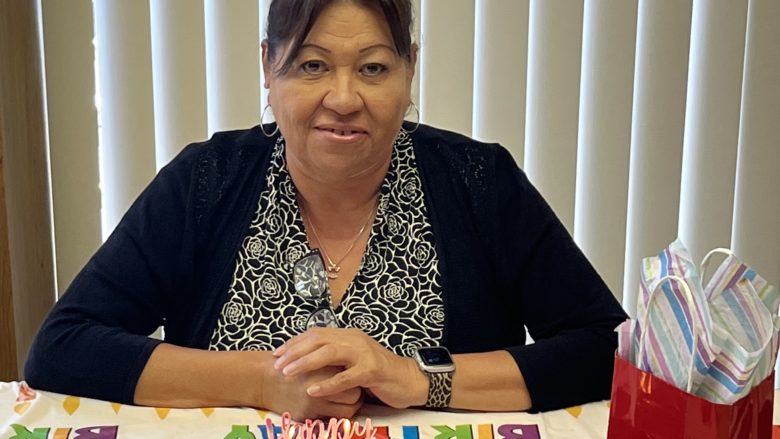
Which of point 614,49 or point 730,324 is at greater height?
point 614,49

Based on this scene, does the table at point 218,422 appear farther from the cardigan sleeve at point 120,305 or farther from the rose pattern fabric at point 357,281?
the rose pattern fabric at point 357,281

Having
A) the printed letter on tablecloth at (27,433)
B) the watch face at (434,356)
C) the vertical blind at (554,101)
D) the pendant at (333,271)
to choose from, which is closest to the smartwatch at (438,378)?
the watch face at (434,356)

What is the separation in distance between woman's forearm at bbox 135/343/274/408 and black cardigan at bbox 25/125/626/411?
10cm

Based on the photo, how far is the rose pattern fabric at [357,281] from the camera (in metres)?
1.39

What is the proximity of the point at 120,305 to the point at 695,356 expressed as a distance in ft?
2.89

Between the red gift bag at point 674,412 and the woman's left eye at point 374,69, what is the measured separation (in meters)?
0.63

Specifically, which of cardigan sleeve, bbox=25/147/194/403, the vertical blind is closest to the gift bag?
cardigan sleeve, bbox=25/147/194/403

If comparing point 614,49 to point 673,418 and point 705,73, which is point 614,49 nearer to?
point 705,73

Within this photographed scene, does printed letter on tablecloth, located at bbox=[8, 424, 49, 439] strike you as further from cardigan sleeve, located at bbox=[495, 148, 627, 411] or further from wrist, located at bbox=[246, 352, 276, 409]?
cardigan sleeve, located at bbox=[495, 148, 627, 411]

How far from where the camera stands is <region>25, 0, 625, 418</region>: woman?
1250mm

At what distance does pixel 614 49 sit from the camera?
7.22 ft

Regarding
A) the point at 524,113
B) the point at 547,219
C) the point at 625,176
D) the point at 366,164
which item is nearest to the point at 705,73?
the point at 625,176

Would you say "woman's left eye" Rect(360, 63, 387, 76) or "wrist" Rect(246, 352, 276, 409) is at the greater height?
"woman's left eye" Rect(360, 63, 387, 76)

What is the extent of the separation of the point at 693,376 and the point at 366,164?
0.68m
